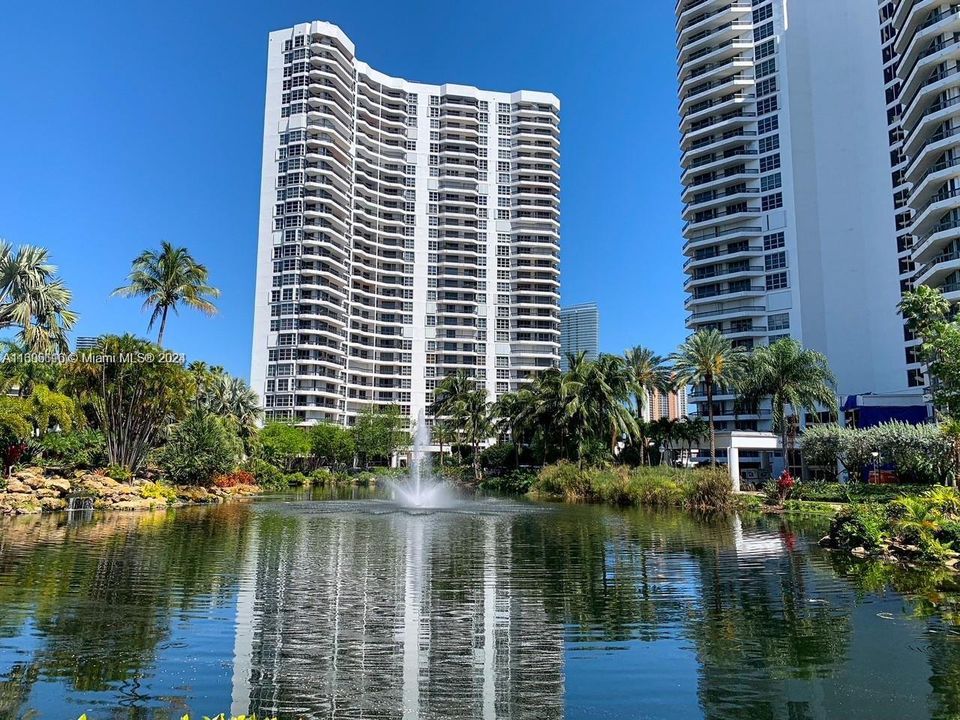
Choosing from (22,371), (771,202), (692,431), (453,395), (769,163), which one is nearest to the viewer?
(22,371)

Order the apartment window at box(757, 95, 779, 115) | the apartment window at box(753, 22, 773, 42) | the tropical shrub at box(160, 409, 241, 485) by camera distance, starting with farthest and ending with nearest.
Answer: the apartment window at box(753, 22, 773, 42) < the apartment window at box(757, 95, 779, 115) < the tropical shrub at box(160, 409, 241, 485)

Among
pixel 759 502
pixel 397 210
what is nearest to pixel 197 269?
pixel 759 502

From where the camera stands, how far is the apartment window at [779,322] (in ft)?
272

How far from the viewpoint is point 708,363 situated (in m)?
58.0

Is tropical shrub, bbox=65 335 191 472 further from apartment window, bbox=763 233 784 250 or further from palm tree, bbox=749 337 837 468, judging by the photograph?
apartment window, bbox=763 233 784 250

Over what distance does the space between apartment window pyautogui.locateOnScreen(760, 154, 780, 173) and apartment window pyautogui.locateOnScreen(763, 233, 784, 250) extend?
881 cm

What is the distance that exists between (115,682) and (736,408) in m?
77.6

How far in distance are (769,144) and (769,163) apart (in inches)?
99.3

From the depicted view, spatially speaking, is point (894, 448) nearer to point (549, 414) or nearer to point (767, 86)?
point (549, 414)

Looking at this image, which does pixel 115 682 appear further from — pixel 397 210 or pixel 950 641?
pixel 397 210

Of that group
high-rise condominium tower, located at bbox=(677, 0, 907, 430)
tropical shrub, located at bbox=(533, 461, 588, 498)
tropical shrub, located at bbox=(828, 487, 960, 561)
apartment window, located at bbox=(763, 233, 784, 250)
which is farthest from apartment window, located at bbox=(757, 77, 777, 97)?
tropical shrub, located at bbox=(828, 487, 960, 561)

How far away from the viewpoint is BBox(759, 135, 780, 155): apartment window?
8744 cm

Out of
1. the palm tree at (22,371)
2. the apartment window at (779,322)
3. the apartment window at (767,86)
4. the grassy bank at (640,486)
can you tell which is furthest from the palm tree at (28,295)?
the apartment window at (767,86)

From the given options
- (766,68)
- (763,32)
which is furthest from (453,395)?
(763,32)
